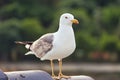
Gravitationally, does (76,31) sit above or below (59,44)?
below

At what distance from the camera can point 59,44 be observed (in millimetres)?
2873

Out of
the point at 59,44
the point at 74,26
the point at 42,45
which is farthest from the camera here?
the point at 74,26

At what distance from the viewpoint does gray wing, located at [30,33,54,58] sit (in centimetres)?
296

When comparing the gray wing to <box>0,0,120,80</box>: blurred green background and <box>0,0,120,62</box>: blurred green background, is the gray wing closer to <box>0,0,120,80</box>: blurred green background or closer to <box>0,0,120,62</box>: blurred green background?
<box>0,0,120,80</box>: blurred green background

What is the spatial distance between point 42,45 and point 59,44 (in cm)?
17

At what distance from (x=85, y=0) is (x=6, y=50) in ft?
15.0

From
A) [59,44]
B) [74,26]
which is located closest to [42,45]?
[59,44]

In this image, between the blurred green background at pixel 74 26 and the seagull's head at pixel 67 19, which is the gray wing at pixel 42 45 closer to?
the seagull's head at pixel 67 19

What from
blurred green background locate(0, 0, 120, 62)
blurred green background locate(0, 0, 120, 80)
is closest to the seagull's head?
blurred green background locate(0, 0, 120, 80)

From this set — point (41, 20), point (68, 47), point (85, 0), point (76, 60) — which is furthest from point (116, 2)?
point (68, 47)

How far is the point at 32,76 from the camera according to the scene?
7.44 feet

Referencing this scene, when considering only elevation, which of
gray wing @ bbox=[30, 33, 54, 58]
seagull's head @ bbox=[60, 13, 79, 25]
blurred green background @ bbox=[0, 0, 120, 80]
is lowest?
blurred green background @ bbox=[0, 0, 120, 80]

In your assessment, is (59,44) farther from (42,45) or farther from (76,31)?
(76,31)

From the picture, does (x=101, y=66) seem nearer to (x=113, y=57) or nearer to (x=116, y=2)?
(x=113, y=57)
